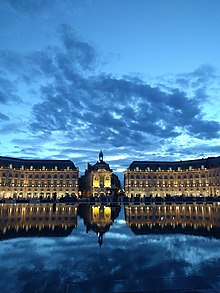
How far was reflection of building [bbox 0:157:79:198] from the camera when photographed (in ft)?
483

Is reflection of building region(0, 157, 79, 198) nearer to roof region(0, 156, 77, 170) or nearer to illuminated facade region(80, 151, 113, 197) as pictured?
roof region(0, 156, 77, 170)

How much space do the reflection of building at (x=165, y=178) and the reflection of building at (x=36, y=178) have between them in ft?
126

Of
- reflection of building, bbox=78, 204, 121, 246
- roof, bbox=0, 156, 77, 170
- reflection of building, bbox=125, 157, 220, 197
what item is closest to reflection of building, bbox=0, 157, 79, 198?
roof, bbox=0, 156, 77, 170

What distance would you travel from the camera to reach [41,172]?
156750mm

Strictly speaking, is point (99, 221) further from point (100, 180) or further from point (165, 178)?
point (165, 178)

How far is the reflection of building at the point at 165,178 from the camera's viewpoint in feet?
531

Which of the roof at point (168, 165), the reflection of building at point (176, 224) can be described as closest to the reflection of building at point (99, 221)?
the reflection of building at point (176, 224)

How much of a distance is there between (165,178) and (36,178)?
274 ft

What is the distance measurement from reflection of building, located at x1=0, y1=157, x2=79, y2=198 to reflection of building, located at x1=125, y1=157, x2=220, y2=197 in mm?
38532

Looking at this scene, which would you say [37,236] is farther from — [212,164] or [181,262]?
[212,164]

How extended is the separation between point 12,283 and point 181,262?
7.48 m

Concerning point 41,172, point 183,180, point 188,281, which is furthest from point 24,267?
point 183,180

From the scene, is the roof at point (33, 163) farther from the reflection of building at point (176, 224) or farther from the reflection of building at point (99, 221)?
the reflection of building at point (176, 224)

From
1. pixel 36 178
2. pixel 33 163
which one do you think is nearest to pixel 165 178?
pixel 36 178
